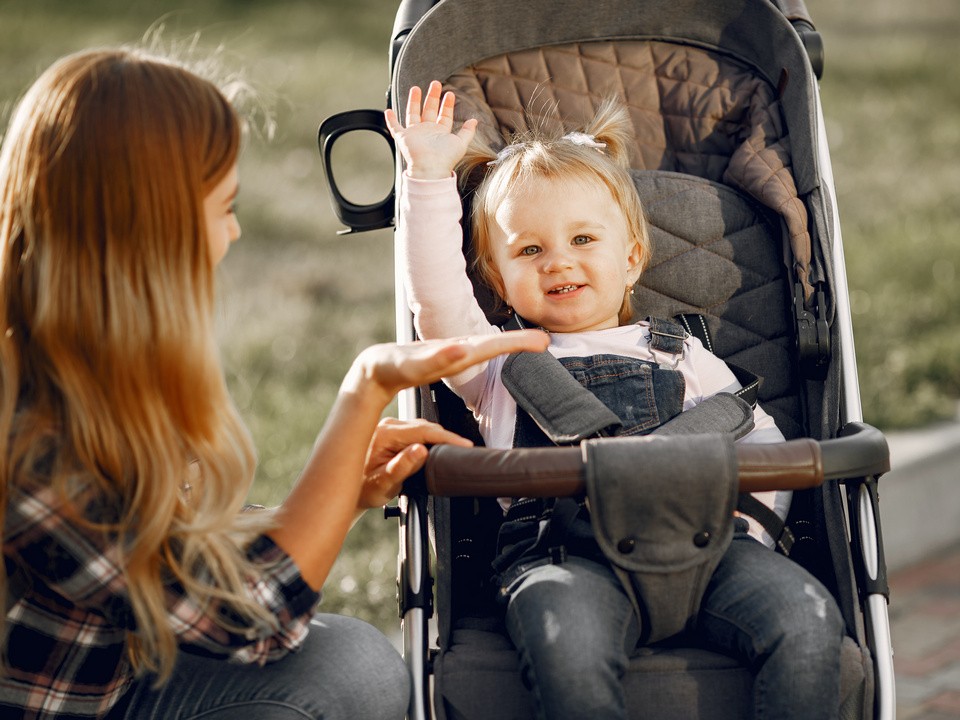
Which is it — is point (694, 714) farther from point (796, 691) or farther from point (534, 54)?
point (534, 54)

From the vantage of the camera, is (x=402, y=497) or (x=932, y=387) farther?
(x=932, y=387)

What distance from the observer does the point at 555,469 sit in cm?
175

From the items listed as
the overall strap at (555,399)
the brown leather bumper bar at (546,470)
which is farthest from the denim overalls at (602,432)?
the brown leather bumper bar at (546,470)

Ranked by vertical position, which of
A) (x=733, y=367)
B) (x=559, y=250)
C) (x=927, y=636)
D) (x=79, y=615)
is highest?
(x=559, y=250)

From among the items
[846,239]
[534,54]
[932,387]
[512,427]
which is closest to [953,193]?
[846,239]

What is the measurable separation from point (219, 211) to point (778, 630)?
3.48 feet

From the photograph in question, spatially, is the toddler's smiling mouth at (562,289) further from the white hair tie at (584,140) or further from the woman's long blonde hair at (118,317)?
the woman's long blonde hair at (118,317)

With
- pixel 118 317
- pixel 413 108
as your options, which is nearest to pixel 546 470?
pixel 118 317

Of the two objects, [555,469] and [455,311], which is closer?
[555,469]

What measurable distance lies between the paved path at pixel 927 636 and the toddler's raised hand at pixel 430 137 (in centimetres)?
171

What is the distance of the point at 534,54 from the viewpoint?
2.79m

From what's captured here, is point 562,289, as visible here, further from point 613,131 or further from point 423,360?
point 423,360

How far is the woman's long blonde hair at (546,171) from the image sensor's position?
95.4 inches

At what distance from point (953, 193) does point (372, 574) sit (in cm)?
473
